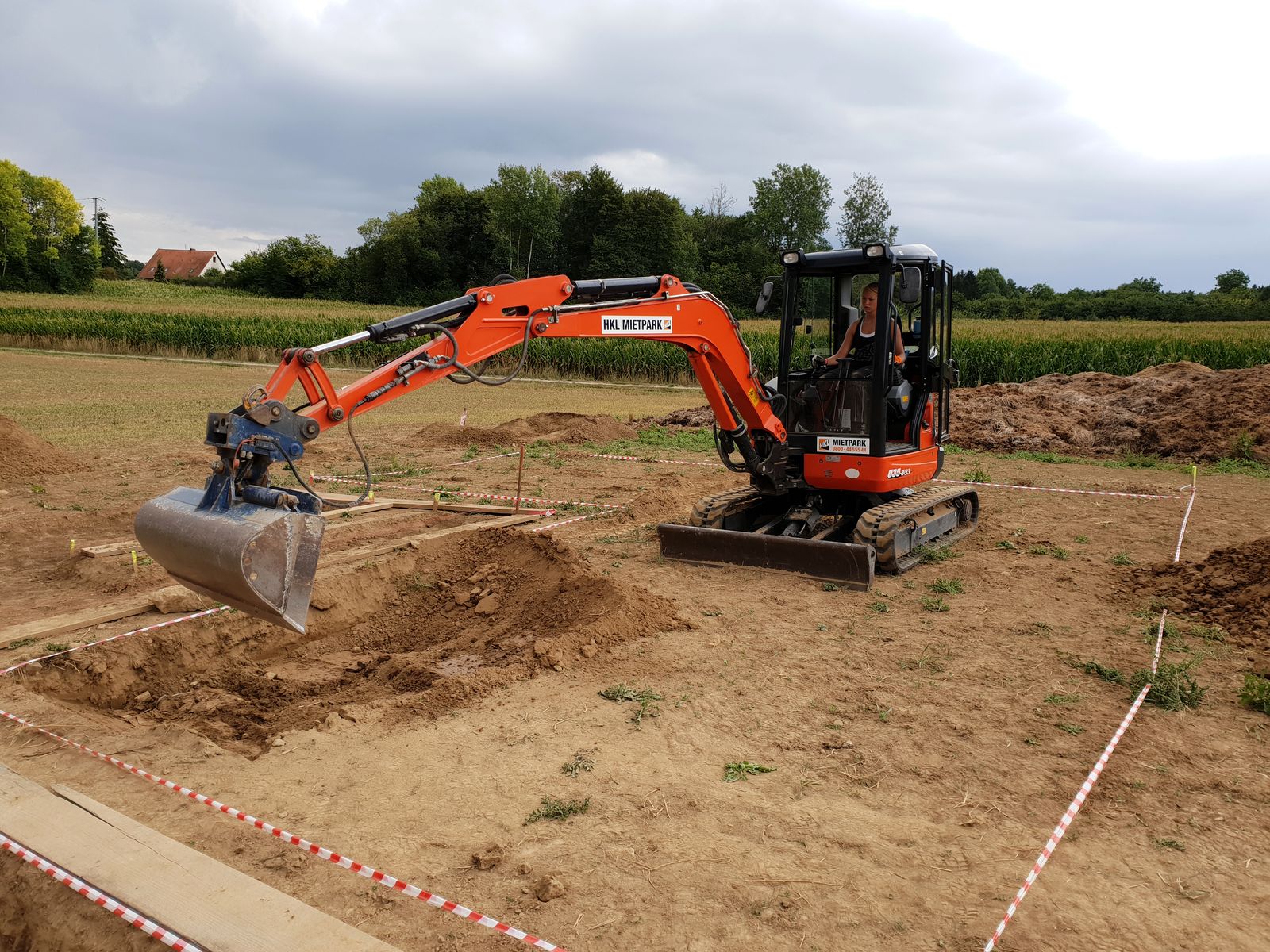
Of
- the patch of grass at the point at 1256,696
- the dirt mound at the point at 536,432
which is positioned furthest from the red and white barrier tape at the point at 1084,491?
the dirt mound at the point at 536,432

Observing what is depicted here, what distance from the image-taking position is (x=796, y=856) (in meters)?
3.84

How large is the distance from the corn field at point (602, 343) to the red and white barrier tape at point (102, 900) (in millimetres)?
19355

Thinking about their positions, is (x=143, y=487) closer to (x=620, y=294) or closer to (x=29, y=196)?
(x=620, y=294)

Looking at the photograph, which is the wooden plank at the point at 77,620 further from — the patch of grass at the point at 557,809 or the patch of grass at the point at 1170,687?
the patch of grass at the point at 1170,687

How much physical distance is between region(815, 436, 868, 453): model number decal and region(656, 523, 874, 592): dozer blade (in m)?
0.87

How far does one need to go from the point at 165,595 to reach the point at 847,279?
252 inches

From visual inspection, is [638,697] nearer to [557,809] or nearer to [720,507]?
[557,809]

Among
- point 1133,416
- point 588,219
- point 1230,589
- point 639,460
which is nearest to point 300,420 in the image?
point 1230,589

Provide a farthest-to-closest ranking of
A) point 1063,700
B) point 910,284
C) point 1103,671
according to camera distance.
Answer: point 910,284, point 1103,671, point 1063,700

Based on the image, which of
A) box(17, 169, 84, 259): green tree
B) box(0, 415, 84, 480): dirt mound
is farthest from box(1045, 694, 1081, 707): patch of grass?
box(17, 169, 84, 259): green tree

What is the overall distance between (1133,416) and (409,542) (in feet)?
47.8

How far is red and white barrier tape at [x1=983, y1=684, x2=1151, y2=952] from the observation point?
3.39m

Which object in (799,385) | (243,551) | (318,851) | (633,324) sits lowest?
(318,851)

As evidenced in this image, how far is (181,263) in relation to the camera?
111 m
